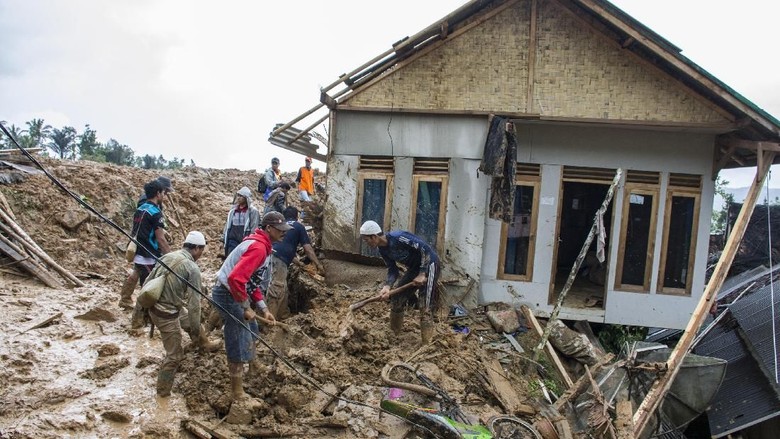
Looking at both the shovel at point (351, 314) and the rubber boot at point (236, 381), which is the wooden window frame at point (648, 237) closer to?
the shovel at point (351, 314)

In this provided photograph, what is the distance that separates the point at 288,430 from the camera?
464 centimetres

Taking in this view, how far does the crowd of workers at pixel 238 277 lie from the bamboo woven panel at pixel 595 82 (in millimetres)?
3990

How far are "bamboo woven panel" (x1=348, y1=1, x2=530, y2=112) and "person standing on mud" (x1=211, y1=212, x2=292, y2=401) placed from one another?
15.0 ft

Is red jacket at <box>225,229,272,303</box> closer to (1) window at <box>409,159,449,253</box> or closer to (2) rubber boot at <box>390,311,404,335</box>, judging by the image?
Result: (2) rubber boot at <box>390,311,404,335</box>

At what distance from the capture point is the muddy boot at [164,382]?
16.3 feet

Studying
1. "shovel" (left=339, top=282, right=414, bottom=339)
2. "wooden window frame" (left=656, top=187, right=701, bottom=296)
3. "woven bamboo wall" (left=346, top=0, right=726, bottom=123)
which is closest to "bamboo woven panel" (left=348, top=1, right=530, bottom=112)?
"woven bamboo wall" (left=346, top=0, right=726, bottom=123)

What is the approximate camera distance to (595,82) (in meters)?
8.30

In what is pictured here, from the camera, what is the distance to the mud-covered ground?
4.68 m

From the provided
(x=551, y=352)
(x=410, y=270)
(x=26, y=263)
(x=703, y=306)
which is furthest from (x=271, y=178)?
(x=703, y=306)

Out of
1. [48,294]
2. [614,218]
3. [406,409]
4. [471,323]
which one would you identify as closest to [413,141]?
[471,323]

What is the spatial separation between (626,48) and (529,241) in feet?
12.1

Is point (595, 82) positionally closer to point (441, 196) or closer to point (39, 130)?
point (441, 196)

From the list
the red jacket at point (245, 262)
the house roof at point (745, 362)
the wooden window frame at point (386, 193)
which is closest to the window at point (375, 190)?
the wooden window frame at point (386, 193)

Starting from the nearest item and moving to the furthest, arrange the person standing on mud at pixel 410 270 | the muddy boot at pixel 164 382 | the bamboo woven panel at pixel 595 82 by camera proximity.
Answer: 1. the muddy boot at pixel 164 382
2. the person standing on mud at pixel 410 270
3. the bamboo woven panel at pixel 595 82
